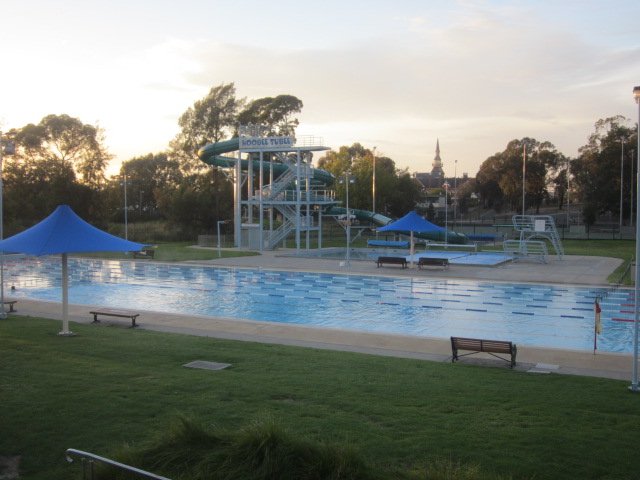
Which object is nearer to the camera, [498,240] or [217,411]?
[217,411]

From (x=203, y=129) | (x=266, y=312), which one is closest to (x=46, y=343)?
(x=266, y=312)

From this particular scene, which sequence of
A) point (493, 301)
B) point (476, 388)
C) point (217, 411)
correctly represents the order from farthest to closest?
point (493, 301) < point (476, 388) < point (217, 411)

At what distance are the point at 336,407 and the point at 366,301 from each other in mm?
13847

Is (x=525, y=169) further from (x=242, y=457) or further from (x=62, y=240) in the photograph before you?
(x=242, y=457)

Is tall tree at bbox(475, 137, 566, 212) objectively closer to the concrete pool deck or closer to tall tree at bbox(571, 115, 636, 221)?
tall tree at bbox(571, 115, 636, 221)

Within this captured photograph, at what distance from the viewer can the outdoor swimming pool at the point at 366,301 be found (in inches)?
667

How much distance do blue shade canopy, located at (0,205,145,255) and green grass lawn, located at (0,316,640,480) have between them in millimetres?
2492

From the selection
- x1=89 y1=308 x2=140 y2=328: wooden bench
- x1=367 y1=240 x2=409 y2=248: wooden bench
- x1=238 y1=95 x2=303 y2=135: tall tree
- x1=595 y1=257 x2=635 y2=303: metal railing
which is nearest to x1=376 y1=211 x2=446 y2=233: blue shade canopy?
x1=595 y1=257 x2=635 y2=303: metal railing

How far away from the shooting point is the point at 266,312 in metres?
19.8

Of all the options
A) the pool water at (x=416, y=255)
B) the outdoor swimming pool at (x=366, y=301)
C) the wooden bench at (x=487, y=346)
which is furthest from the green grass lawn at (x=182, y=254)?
the wooden bench at (x=487, y=346)

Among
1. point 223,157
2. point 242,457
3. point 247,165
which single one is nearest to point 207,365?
point 242,457

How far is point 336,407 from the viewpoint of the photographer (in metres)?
8.13

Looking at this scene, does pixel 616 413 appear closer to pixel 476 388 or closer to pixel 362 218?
pixel 476 388

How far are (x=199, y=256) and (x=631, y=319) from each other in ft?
91.3
